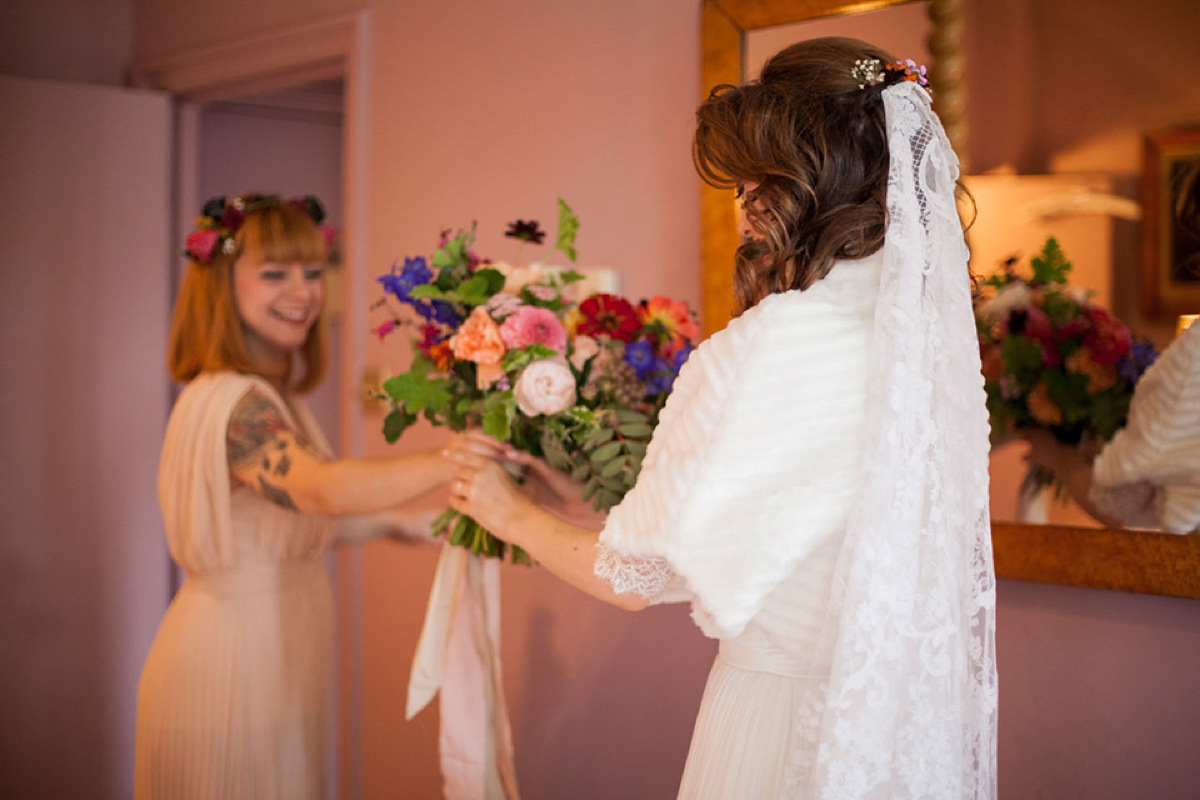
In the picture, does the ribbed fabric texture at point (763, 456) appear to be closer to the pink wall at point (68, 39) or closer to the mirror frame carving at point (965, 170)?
the mirror frame carving at point (965, 170)

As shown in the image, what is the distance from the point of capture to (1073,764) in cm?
179

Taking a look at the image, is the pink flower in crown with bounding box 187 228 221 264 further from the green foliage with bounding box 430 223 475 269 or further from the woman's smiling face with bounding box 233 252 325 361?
the green foliage with bounding box 430 223 475 269

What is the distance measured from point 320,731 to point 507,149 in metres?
1.51

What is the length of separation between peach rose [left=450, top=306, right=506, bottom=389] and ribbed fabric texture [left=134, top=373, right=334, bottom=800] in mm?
731

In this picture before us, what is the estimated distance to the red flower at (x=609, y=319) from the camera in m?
1.65

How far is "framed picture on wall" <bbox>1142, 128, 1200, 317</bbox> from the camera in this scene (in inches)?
63.8

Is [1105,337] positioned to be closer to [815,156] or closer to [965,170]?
[965,170]

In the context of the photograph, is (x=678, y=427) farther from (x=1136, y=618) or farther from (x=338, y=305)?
(x=338, y=305)

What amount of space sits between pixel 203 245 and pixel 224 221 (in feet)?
0.30

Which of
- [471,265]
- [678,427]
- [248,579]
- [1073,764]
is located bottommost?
[1073,764]

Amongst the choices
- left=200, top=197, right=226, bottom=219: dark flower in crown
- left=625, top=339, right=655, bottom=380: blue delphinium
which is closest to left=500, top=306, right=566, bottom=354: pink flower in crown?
left=625, top=339, right=655, bottom=380: blue delphinium

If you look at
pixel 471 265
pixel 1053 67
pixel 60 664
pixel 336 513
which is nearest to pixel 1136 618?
pixel 1053 67

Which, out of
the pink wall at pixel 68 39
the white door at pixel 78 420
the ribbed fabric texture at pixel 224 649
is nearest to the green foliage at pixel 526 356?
the ribbed fabric texture at pixel 224 649

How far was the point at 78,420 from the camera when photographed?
10.8 feet
